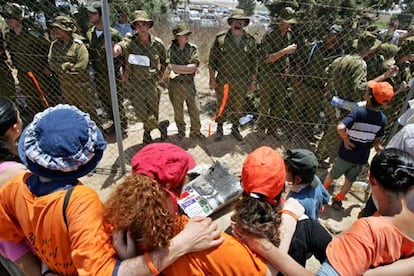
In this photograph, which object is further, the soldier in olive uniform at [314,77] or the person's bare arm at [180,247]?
the soldier in olive uniform at [314,77]

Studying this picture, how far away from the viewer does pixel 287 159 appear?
2107mm

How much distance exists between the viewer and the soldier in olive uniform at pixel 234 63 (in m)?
4.50

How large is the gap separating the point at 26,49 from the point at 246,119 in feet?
11.7

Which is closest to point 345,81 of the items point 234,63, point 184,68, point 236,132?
point 234,63

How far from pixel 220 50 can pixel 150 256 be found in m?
3.81

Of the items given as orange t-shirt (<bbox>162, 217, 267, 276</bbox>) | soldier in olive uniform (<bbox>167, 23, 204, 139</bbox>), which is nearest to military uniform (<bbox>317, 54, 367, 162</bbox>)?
soldier in olive uniform (<bbox>167, 23, 204, 139</bbox>)

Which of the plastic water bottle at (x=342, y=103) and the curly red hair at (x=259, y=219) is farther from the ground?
the curly red hair at (x=259, y=219)

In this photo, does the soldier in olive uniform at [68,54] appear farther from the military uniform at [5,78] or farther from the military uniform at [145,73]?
the military uniform at [5,78]

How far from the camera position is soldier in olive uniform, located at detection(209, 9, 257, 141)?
4.50 meters

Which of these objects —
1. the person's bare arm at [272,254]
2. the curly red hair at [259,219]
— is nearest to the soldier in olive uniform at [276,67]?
the curly red hair at [259,219]

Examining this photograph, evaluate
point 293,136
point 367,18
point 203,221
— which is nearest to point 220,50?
point 293,136

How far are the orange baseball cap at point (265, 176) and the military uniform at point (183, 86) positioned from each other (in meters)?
3.35

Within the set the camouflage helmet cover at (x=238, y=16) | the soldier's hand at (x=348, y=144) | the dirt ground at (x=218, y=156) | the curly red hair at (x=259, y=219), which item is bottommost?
the dirt ground at (x=218, y=156)

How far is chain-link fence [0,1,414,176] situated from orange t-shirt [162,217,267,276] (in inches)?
111
